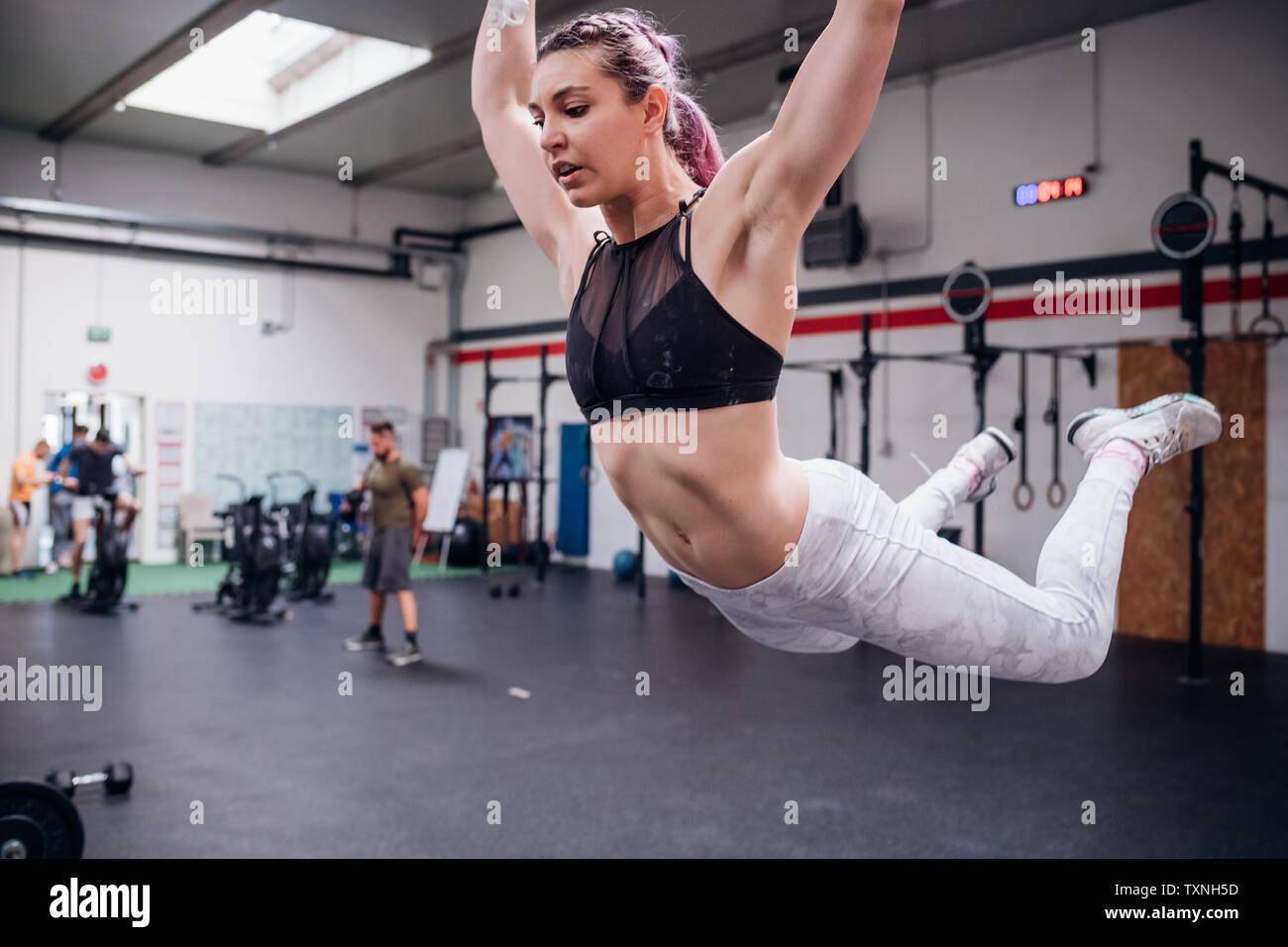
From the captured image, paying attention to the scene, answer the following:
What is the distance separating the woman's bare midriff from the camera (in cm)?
142

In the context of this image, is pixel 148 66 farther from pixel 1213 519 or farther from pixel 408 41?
pixel 1213 519

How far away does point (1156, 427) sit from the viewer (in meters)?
2.05

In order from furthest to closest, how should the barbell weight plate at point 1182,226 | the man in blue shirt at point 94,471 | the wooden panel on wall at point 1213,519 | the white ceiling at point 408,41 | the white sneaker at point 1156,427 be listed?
1. the man in blue shirt at point 94,471
2. the white ceiling at point 408,41
3. the wooden panel on wall at point 1213,519
4. the barbell weight plate at point 1182,226
5. the white sneaker at point 1156,427

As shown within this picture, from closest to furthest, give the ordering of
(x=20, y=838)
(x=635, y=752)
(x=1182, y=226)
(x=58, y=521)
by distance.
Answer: (x=20, y=838), (x=635, y=752), (x=1182, y=226), (x=58, y=521)

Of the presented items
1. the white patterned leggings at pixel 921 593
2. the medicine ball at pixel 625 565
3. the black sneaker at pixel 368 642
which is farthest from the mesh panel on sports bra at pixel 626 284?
the medicine ball at pixel 625 565

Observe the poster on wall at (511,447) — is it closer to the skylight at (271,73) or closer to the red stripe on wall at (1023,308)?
the red stripe on wall at (1023,308)

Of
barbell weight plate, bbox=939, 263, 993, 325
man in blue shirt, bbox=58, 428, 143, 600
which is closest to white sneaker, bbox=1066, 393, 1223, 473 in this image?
barbell weight plate, bbox=939, 263, 993, 325

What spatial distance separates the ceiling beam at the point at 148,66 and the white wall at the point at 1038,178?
15.0 feet

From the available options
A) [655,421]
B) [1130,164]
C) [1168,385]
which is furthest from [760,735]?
[1130,164]

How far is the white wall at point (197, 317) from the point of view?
10555 mm

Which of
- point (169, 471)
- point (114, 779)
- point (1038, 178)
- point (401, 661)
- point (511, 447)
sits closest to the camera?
point (114, 779)

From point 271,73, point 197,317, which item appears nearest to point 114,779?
point 271,73

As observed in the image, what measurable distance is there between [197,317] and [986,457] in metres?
11.4

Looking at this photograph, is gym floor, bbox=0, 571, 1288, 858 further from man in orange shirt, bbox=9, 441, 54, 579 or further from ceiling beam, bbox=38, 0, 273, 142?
ceiling beam, bbox=38, 0, 273, 142
